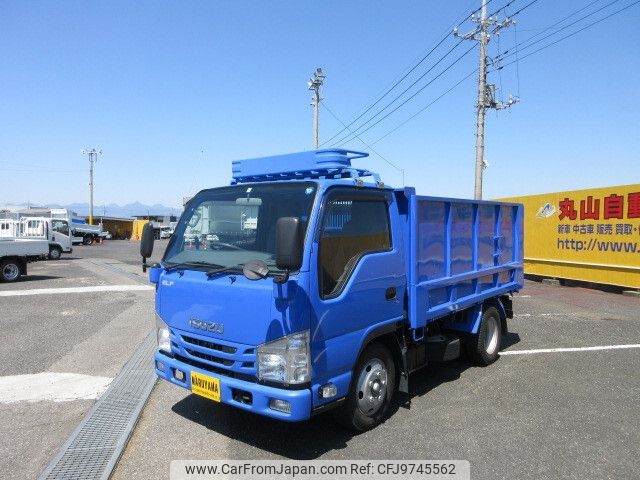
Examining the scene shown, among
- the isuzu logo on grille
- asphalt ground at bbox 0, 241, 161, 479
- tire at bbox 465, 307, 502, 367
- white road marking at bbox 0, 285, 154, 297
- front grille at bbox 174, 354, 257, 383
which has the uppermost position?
the isuzu logo on grille

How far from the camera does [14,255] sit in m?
15.3

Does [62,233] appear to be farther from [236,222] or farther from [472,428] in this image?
[472,428]

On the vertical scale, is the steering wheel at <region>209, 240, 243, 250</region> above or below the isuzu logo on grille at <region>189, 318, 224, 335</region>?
above

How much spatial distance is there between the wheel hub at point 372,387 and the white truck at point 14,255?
15.0 meters

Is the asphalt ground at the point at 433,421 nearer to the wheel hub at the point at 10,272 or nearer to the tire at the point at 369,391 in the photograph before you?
the tire at the point at 369,391

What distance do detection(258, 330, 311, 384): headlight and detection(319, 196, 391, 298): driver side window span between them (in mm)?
430

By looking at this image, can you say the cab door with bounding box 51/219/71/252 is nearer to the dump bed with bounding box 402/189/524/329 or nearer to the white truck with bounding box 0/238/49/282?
the white truck with bounding box 0/238/49/282

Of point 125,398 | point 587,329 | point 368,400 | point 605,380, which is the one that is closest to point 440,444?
point 368,400

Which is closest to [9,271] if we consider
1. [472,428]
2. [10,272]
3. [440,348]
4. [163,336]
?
[10,272]

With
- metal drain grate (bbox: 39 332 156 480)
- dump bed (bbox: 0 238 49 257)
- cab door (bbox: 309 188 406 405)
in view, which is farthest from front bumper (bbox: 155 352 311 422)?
dump bed (bbox: 0 238 49 257)

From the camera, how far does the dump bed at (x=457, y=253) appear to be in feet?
15.0

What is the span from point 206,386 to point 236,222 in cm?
139

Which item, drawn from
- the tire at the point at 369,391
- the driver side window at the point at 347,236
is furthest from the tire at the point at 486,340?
the driver side window at the point at 347,236

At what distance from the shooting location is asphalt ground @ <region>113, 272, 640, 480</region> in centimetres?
376
